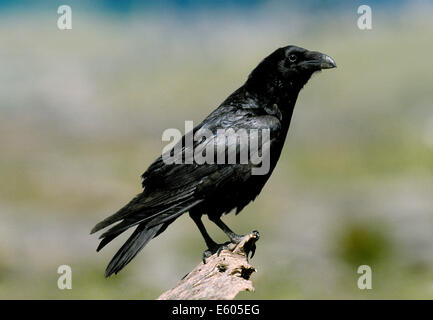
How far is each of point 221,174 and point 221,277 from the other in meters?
1.41

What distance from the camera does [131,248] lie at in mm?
8414

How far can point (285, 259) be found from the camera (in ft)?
50.1

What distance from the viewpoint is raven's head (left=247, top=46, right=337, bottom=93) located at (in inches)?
386

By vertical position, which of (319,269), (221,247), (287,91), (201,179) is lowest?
(319,269)

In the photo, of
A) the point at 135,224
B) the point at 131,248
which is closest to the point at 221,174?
the point at 135,224

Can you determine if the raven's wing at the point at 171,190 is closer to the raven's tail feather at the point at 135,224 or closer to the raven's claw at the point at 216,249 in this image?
the raven's tail feather at the point at 135,224

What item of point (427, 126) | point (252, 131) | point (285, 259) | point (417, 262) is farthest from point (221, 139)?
point (427, 126)

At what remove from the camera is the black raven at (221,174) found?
851 centimetres

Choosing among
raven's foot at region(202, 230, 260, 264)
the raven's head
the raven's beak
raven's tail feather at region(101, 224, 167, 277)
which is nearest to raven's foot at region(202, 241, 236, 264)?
raven's foot at region(202, 230, 260, 264)

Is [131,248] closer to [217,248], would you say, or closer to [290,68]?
[217,248]

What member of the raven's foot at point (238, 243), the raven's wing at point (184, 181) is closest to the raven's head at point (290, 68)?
the raven's wing at point (184, 181)

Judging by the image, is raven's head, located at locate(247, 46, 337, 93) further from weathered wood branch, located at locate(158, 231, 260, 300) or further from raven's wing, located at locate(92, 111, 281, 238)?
weathered wood branch, located at locate(158, 231, 260, 300)

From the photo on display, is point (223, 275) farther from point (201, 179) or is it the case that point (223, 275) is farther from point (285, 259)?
point (285, 259)

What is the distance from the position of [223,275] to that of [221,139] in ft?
5.89
